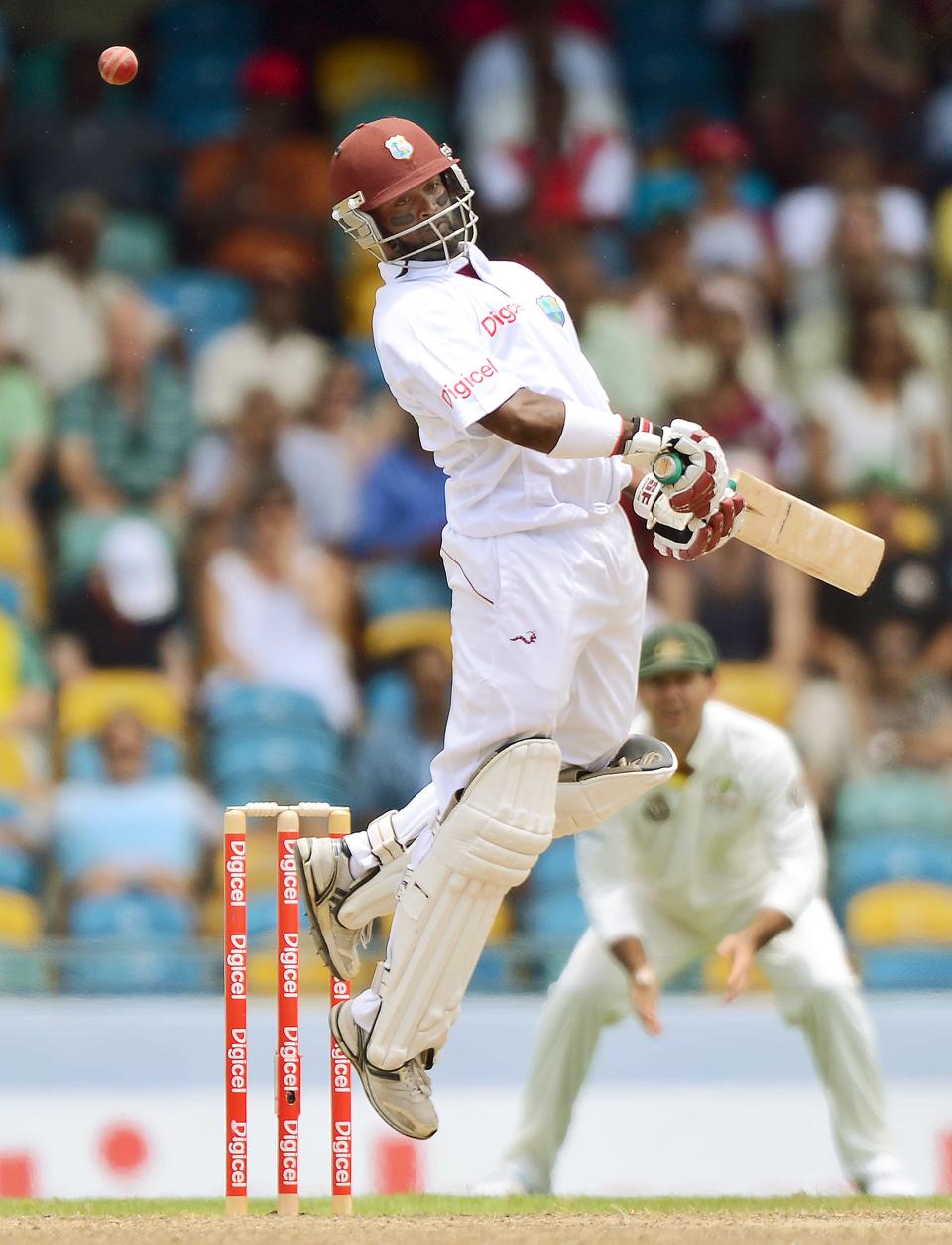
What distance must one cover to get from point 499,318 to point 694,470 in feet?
1.68

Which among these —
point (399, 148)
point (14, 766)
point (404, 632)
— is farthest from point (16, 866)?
point (399, 148)

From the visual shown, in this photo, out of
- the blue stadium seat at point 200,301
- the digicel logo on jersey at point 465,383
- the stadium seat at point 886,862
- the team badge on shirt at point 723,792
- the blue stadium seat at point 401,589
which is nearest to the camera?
the digicel logo on jersey at point 465,383

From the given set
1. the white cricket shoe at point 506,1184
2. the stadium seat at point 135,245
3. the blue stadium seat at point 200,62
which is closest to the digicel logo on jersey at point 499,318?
the white cricket shoe at point 506,1184

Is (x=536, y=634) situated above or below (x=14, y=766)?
above

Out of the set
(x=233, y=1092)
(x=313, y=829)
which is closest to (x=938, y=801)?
(x=313, y=829)

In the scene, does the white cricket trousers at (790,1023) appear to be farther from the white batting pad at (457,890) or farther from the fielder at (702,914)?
the white batting pad at (457,890)

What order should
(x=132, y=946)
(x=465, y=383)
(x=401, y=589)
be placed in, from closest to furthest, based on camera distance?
(x=465, y=383)
(x=132, y=946)
(x=401, y=589)

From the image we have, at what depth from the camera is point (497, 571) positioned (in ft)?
14.0

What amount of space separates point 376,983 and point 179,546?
Result: 11.3 ft

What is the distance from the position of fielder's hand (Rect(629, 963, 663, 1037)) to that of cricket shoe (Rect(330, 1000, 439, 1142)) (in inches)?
45.1

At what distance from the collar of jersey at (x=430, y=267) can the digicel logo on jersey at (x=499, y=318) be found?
12 cm

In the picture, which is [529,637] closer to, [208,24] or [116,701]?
[116,701]

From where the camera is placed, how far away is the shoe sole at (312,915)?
4.77 meters

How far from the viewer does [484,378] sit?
13.6ft
